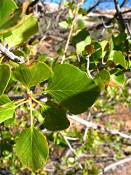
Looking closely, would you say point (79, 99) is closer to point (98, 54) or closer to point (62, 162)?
point (98, 54)

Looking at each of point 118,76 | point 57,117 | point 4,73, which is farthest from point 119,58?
point 4,73

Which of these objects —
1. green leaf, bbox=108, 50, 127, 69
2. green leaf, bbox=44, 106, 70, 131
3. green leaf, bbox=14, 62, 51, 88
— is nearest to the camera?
green leaf, bbox=14, 62, 51, 88

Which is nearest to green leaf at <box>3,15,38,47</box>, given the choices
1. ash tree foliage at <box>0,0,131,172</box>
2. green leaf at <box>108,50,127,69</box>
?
ash tree foliage at <box>0,0,131,172</box>

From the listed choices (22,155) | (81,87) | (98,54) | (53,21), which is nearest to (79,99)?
(81,87)

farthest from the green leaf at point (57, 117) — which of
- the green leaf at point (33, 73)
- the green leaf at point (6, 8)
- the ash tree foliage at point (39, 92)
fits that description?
the green leaf at point (6, 8)

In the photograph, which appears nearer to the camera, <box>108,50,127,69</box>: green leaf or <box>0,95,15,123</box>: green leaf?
<box>0,95,15,123</box>: green leaf

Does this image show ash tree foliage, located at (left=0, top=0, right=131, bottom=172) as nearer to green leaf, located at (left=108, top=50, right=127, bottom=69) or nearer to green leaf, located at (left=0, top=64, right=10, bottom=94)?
green leaf, located at (left=0, top=64, right=10, bottom=94)
